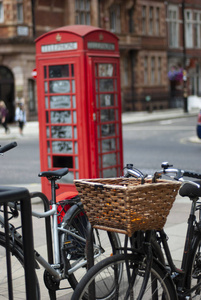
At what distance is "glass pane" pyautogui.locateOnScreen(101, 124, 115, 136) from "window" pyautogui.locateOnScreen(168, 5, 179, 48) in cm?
4436

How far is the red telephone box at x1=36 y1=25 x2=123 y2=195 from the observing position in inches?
357

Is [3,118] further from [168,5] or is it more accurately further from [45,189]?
[168,5]

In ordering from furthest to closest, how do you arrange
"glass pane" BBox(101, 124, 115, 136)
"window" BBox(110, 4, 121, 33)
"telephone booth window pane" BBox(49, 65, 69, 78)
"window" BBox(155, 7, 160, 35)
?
"window" BBox(155, 7, 160, 35)
"window" BBox(110, 4, 121, 33)
"glass pane" BBox(101, 124, 115, 136)
"telephone booth window pane" BBox(49, 65, 69, 78)

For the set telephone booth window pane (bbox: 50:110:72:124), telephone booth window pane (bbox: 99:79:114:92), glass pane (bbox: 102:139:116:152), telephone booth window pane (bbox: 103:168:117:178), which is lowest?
telephone booth window pane (bbox: 103:168:117:178)

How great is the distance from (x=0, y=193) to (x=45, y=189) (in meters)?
6.36

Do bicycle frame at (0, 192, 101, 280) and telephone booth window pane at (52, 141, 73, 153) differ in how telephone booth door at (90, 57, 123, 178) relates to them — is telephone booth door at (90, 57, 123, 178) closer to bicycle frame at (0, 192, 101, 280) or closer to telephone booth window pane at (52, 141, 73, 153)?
telephone booth window pane at (52, 141, 73, 153)

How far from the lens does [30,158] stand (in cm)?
1802

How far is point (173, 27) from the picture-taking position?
53.5 meters

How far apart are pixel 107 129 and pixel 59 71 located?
1086 mm

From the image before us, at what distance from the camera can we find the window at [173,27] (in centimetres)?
5272

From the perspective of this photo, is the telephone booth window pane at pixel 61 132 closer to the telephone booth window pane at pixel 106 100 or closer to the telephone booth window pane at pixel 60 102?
the telephone booth window pane at pixel 60 102

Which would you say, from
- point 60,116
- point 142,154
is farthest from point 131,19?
point 60,116

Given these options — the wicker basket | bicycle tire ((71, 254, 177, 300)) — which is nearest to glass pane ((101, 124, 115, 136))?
bicycle tire ((71, 254, 177, 300))

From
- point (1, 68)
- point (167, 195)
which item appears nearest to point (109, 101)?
point (167, 195)
